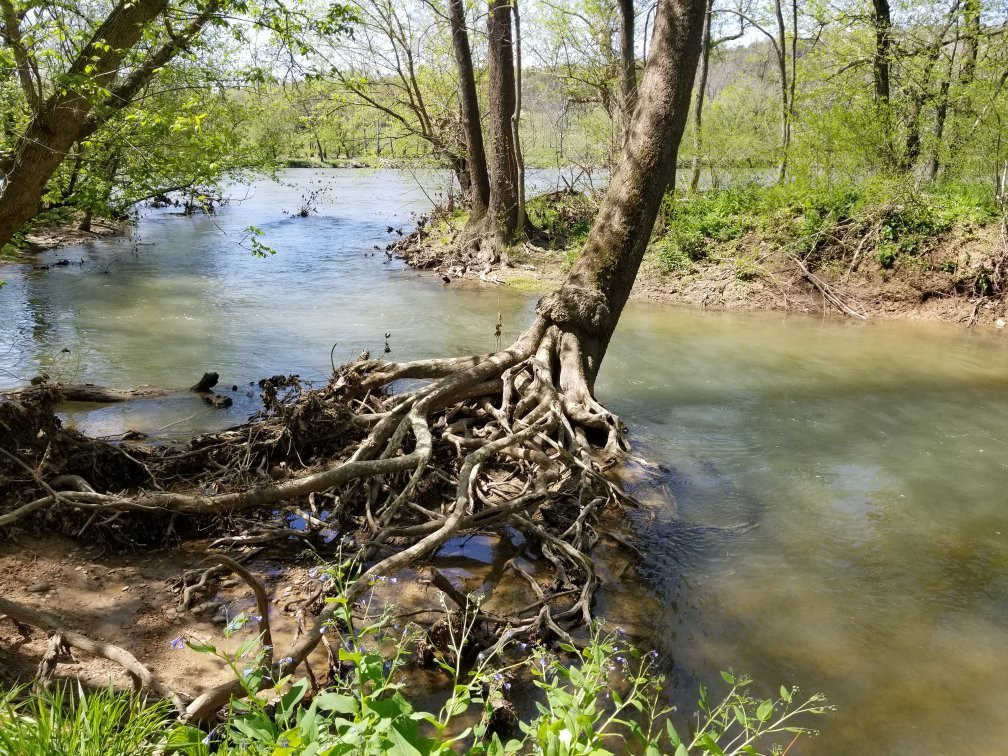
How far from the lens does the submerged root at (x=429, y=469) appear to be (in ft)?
15.9

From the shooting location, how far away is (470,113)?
17391 millimetres

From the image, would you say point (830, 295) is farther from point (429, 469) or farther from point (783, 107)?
point (429, 469)

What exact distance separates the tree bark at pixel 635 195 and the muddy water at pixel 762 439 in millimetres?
1386

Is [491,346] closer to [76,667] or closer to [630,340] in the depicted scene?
[630,340]

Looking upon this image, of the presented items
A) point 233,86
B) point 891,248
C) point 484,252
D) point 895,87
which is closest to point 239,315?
point 233,86

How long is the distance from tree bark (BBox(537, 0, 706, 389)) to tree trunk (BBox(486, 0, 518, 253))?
9.28 meters

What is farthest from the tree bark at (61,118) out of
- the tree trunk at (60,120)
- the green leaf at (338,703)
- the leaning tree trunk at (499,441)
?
the green leaf at (338,703)

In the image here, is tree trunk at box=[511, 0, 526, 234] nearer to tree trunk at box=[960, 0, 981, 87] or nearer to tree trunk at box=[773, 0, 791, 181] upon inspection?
tree trunk at box=[773, 0, 791, 181]

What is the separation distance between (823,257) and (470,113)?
8.71 metres

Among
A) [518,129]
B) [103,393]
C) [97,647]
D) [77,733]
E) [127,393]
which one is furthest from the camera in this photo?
[518,129]

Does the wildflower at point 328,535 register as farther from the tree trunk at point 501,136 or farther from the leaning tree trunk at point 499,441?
the tree trunk at point 501,136

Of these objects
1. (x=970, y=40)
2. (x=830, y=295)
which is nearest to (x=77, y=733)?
(x=830, y=295)

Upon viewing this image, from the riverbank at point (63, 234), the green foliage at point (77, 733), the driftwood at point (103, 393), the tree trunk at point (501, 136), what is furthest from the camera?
the riverbank at point (63, 234)

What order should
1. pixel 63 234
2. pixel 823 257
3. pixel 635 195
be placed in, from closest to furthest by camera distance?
1. pixel 635 195
2. pixel 823 257
3. pixel 63 234
